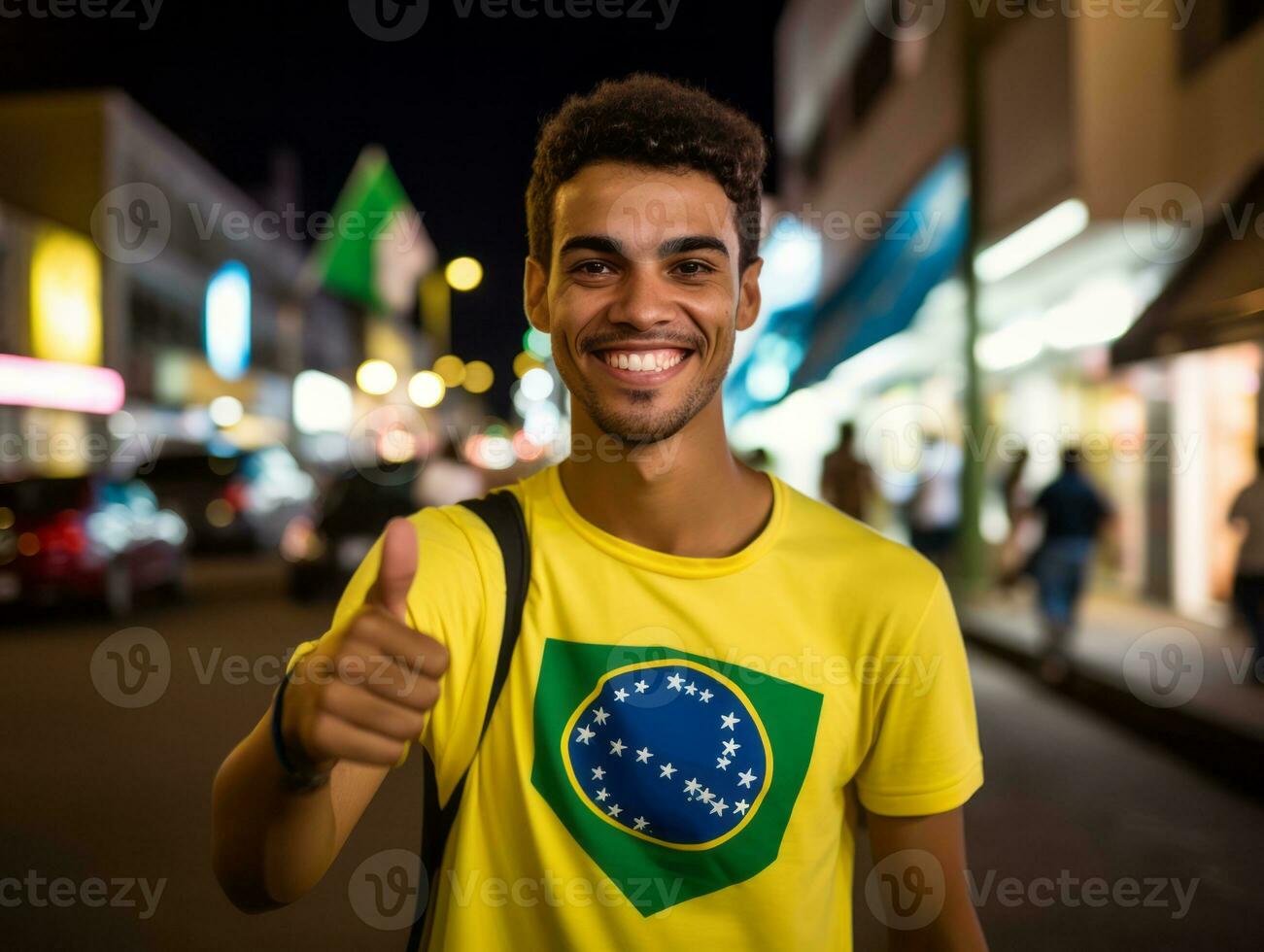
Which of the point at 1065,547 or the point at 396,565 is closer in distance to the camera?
the point at 396,565

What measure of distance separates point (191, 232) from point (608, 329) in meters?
42.4

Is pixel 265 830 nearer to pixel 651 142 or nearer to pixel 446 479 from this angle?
pixel 651 142

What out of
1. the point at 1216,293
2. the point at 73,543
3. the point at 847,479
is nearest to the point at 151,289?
the point at 73,543

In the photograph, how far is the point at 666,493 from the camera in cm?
197

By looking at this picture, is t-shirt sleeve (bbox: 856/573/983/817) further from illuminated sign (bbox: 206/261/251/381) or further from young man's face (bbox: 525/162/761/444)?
illuminated sign (bbox: 206/261/251/381)

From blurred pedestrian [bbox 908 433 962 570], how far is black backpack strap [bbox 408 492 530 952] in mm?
11584

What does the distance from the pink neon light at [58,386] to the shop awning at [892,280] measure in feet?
61.2

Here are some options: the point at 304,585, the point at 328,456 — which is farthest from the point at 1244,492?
the point at 328,456

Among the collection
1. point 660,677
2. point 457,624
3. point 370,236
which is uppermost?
point 370,236

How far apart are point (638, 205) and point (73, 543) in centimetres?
1144

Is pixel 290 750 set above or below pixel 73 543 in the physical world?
above

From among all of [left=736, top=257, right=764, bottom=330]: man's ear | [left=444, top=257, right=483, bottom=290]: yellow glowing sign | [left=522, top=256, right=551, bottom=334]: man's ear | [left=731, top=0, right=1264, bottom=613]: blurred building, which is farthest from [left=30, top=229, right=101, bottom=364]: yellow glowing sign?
[left=736, top=257, right=764, bottom=330]: man's ear

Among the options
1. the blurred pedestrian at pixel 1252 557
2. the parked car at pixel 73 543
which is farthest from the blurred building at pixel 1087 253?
the parked car at pixel 73 543

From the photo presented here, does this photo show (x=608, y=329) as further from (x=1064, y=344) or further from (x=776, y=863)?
(x=1064, y=344)
